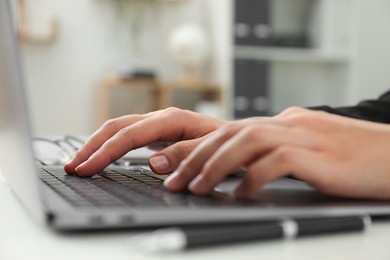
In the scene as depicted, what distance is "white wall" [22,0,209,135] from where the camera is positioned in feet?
11.3

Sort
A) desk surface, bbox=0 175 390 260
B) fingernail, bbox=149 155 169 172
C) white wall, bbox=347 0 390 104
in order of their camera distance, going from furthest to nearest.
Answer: white wall, bbox=347 0 390 104, fingernail, bbox=149 155 169 172, desk surface, bbox=0 175 390 260

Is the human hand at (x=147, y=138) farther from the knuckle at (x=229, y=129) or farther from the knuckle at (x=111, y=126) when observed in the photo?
the knuckle at (x=229, y=129)

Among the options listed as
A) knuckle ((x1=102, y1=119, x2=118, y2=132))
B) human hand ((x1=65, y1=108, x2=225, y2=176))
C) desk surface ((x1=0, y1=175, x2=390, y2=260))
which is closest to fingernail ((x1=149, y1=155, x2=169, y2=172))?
human hand ((x1=65, y1=108, x2=225, y2=176))

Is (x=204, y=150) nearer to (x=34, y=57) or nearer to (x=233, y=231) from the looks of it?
(x=233, y=231)

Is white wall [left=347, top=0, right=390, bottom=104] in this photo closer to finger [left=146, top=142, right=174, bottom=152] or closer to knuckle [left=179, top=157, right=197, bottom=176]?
finger [left=146, top=142, right=174, bottom=152]

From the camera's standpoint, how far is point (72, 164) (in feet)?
2.27

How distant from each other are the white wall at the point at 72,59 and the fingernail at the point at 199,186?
9.95 feet

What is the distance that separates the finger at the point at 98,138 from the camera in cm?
69

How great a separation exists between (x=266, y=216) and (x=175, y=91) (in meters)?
3.26

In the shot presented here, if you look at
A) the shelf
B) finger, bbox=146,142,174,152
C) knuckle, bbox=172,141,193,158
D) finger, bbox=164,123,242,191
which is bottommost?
→ the shelf

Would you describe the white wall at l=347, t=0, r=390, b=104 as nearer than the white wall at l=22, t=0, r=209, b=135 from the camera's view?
No

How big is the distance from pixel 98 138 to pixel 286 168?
310 millimetres

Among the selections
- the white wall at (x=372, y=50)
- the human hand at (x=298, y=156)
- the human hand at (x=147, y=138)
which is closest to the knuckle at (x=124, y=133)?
the human hand at (x=147, y=138)

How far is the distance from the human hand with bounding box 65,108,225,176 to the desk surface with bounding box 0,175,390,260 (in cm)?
23
